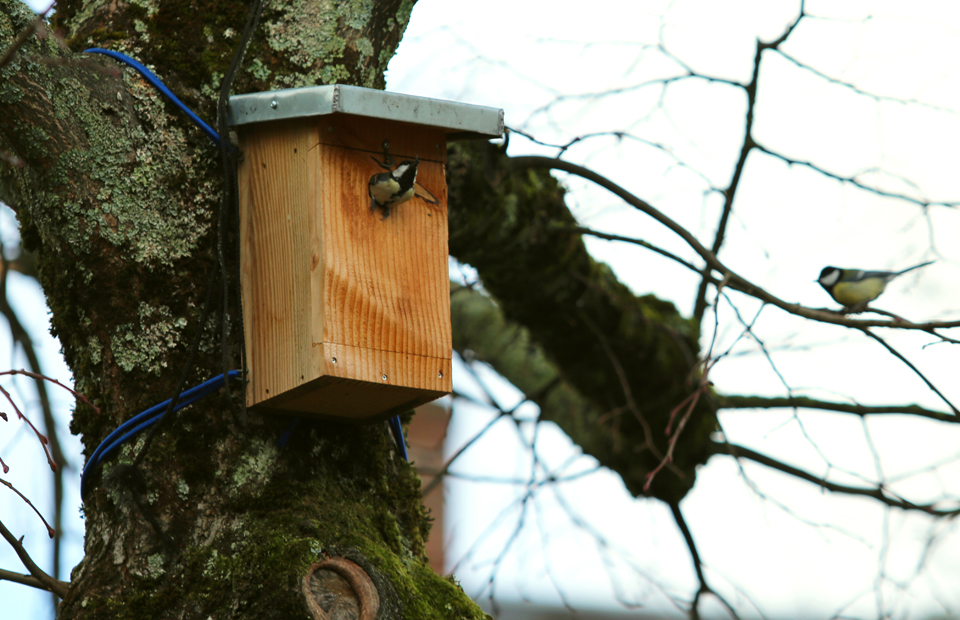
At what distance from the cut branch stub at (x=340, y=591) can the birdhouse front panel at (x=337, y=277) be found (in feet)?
1.01

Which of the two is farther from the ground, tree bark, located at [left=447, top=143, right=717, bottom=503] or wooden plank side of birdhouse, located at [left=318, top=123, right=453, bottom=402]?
tree bark, located at [left=447, top=143, right=717, bottom=503]

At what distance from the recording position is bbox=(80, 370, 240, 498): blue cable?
1642mm

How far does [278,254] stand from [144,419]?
1.25 ft

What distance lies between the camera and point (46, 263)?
1.84m

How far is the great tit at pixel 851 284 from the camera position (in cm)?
397

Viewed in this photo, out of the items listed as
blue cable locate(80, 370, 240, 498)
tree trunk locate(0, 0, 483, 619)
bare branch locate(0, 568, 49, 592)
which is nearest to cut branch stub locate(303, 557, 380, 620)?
tree trunk locate(0, 0, 483, 619)

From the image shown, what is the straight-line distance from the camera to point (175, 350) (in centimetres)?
170

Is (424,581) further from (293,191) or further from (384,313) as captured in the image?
(293,191)

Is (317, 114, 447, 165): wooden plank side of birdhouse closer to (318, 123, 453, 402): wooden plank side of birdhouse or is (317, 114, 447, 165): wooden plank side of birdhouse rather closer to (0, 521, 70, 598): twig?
(318, 123, 453, 402): wooden plank side of birdhouse

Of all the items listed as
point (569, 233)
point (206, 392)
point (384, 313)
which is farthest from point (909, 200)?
point (206, 392)

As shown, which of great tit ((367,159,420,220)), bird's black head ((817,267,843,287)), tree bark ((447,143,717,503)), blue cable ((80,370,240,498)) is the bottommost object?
blue cable ((80,370,240,498))

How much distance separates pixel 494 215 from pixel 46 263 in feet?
4.79

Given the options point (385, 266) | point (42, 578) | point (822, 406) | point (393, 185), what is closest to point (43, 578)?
point (42, 578)

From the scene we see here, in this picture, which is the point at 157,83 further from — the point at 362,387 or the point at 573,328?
the point at 573,328
